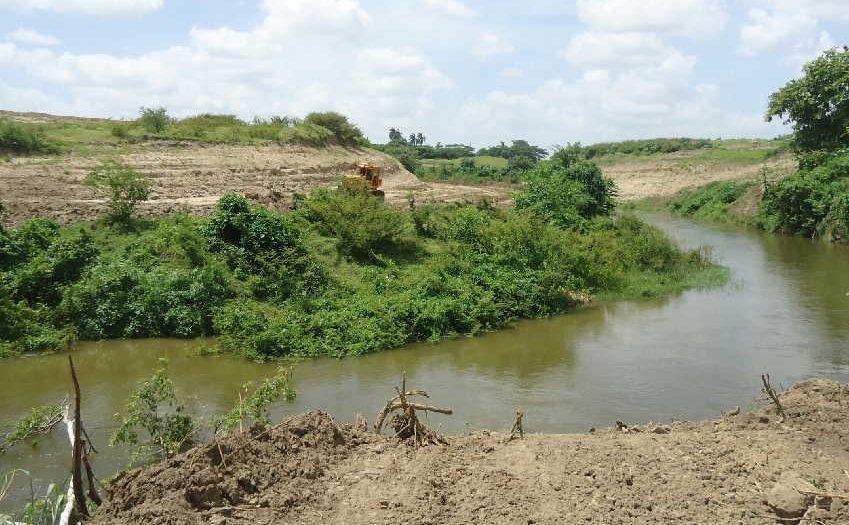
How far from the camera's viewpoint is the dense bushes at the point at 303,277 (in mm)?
14445

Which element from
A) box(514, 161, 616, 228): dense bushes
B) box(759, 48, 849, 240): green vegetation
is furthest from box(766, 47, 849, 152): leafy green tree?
box(514, 161, 616, 228): dense bushes

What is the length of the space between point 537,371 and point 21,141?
60.9ft

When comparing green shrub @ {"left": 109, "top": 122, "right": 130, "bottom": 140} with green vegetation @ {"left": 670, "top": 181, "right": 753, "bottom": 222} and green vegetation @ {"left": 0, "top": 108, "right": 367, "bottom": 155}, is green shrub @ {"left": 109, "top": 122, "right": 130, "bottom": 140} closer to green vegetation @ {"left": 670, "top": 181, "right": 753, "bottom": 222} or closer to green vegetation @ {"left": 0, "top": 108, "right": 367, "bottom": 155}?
green vegetation @ {"left": 0, "top": 108, "right": 367, "bottom": 155}

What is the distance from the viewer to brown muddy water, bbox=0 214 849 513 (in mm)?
10922

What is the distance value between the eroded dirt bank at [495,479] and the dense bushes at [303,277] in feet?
19.8

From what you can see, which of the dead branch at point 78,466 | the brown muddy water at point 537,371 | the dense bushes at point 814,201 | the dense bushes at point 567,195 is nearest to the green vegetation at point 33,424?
the brown muddy water at point 537,371

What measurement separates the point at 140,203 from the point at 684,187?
37.5m

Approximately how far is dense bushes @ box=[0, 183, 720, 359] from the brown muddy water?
0.55m

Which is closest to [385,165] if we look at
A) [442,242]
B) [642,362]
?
[442,242]

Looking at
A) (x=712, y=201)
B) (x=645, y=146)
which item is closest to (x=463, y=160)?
(x=645, y=146)

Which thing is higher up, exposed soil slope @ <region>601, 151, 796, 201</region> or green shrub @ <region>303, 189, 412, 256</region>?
exposed soil slope @ <region>601, 151, 796, 201</region>

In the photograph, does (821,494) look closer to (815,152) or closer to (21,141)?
(21,141)

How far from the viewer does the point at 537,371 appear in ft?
43.3

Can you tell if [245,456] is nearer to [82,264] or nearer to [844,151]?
[82,264]
